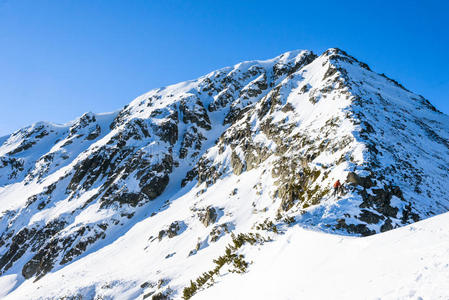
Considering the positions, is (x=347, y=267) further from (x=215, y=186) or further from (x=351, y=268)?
(x=215, y=186)

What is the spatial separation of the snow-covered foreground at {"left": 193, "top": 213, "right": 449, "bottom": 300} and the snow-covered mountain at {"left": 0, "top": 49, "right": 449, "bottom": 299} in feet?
3.30

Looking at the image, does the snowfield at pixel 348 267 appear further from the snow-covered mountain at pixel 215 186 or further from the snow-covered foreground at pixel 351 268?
the snow-covered mountain at pixel 215 186

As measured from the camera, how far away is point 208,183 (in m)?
54.5

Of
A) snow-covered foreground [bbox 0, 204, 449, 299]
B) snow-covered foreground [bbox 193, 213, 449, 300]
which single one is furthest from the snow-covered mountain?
snow-covered foreground [bbox 193, 213, 449, 300]

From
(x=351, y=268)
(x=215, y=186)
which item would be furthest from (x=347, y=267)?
(x=215, y=186)

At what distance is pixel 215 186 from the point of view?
51938 mm

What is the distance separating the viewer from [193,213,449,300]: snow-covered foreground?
23.0ft

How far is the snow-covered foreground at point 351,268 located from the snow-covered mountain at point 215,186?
101 cm

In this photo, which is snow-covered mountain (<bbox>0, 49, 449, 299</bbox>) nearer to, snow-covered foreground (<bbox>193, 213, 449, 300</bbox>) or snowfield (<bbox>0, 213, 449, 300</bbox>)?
snowfield (<bbox>0, 213, 449, 300</bbox>)

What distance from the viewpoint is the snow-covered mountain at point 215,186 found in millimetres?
20000

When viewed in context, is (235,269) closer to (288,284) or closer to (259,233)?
(259,233)

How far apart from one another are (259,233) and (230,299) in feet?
18.3

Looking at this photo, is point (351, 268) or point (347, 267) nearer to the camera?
point (351, 268)

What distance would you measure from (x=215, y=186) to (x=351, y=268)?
43657 millimetres
